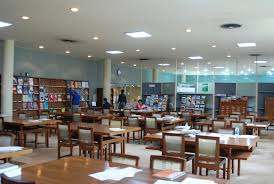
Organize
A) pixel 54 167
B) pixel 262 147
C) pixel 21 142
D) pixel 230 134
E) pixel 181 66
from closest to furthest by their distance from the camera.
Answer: pixel 54 167, pixel 230 134, pixel 21 142, pixel 262 147, pixel 181 66

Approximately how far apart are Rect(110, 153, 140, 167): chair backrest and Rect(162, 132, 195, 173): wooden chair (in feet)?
6.10

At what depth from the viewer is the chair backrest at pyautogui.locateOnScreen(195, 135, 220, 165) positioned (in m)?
4.93

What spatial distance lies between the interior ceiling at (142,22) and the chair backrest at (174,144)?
2.70 meters

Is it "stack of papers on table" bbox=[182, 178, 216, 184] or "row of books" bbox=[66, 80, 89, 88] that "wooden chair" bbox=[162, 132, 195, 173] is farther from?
"row of books" bbox=[66, 80, 89, 88]

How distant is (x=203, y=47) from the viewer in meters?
12.1

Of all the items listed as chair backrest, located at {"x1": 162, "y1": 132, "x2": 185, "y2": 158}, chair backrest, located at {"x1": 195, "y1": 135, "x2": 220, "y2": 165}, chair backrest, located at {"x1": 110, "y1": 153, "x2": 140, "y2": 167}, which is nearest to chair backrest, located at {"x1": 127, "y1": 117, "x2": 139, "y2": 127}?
chair backrest, located at {"x1": 162, "y1": 132, "x2": 185, "y2": 158}

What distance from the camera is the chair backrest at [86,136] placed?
621 centimetres

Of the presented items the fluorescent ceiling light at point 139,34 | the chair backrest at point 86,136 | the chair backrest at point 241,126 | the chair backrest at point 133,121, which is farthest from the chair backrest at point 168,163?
the fluorescent ceiling light at point 139,34

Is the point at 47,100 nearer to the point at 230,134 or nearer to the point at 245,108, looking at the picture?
the point at 245,108

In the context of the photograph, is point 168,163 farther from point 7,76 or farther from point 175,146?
point 7,76

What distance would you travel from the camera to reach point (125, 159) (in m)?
3.51

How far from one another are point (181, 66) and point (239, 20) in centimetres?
1170

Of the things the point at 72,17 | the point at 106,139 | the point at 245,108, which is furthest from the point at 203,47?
the point at 106,139

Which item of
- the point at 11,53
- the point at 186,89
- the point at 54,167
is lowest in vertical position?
the point at 54,167
